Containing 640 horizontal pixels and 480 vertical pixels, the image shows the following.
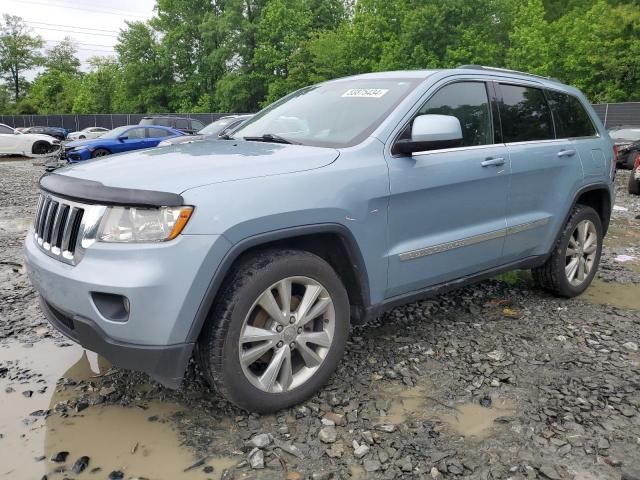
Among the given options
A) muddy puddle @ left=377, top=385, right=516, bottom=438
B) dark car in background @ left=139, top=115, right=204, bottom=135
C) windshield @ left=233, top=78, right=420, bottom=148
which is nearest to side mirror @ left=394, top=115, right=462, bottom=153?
windshield @ left=233, top=78, right=420, bottom=148

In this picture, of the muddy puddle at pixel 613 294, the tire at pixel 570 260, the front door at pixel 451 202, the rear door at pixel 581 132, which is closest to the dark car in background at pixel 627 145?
the muddy puddle at pixel 613 294

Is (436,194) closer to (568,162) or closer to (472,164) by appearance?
(472,164)

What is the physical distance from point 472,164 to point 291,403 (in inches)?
72.9

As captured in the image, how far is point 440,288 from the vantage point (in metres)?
3.47

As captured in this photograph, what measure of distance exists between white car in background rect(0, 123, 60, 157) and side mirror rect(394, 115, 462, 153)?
69.1 ft

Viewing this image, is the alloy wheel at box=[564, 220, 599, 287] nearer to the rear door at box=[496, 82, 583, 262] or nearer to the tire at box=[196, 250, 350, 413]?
the rear door at box=[496, 82, 583, 262]

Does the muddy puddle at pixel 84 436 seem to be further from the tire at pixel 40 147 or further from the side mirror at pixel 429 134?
the tire at pixel 40 147

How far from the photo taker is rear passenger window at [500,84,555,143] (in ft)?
12.9

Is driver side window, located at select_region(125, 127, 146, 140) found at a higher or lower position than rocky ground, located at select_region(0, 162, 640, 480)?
higher

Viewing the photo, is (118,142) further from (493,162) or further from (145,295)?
(145,295)

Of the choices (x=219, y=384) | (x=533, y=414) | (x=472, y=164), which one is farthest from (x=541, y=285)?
(x=219, y=384)

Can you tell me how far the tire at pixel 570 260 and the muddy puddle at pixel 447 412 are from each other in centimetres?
183

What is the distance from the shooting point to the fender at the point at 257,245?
2.42 metres

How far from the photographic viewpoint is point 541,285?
466 cm
